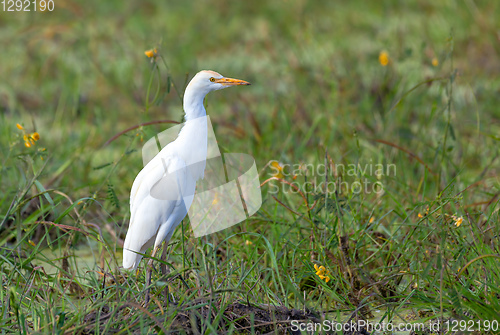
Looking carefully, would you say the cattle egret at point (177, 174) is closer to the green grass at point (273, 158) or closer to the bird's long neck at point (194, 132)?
the bird's long neck at point (194, 132)

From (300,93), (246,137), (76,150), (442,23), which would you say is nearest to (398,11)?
(442,23)

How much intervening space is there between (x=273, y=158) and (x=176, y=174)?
156 cm

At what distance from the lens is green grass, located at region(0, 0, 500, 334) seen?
6.37 ft

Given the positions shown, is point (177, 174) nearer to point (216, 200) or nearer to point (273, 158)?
point (216, 200)

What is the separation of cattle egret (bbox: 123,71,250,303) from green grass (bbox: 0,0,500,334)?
0.47 feet

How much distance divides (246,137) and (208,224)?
1430 millimetres

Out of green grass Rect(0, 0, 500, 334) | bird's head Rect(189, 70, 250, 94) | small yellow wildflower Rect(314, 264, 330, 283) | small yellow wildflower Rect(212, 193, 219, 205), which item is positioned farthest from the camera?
small yellow wildflower Rect(212, 193, 219, 205)

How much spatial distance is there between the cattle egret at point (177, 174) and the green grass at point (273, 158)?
14 centimetres

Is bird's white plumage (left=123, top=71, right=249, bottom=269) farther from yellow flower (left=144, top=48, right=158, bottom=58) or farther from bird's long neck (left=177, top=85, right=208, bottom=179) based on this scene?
yellow flower (left=144, top=48, right=158, bottom=58)

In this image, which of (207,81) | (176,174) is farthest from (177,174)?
(207,81)

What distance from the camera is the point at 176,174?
1.82 meters

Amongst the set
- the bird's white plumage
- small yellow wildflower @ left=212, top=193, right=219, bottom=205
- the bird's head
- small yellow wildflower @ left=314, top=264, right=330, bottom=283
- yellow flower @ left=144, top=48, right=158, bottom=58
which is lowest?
small yellow wildflower @ left=314, top=264, right=330, bottom=283

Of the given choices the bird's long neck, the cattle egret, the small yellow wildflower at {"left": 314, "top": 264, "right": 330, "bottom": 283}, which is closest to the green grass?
the small yellow wildflower at {"left": 314, "top": 264, "right": 330, "bottom": 283}

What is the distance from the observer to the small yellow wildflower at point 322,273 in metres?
2.12
